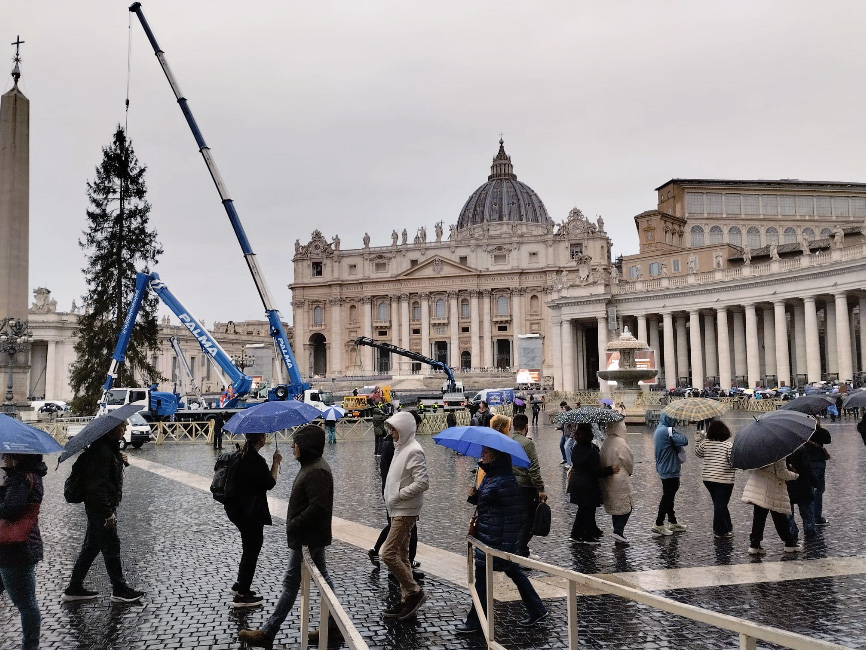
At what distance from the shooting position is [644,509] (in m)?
11.1

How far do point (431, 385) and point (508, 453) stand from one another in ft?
208

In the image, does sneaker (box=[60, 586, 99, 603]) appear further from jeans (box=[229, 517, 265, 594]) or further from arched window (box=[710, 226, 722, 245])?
arched window (box=[710, 226, 722, 245])

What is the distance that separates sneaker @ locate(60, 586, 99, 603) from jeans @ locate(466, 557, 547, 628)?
344 centimetres

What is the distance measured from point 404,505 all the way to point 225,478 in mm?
1570

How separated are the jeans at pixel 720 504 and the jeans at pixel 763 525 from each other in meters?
0.68

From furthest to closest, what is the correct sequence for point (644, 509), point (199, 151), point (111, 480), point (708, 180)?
point (708, 180) → point (199, 151) → point (644, 509) → point (111, 480)

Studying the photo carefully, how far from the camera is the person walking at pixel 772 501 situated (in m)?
7.99

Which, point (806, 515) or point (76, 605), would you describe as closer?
point (76, 605)

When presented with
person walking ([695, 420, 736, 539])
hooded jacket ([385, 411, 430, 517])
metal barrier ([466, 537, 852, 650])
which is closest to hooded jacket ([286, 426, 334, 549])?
hooded jacket ([385, 411, 430, 517])

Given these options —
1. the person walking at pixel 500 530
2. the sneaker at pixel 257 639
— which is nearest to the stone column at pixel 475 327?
the person walking at pixel 500 530

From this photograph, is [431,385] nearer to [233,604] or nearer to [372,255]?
[372,255]

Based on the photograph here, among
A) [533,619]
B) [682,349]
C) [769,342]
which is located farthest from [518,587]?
[682,349]

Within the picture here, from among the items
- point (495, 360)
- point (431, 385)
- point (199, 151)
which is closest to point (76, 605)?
point (199, 151)

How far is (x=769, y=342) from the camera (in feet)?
150
